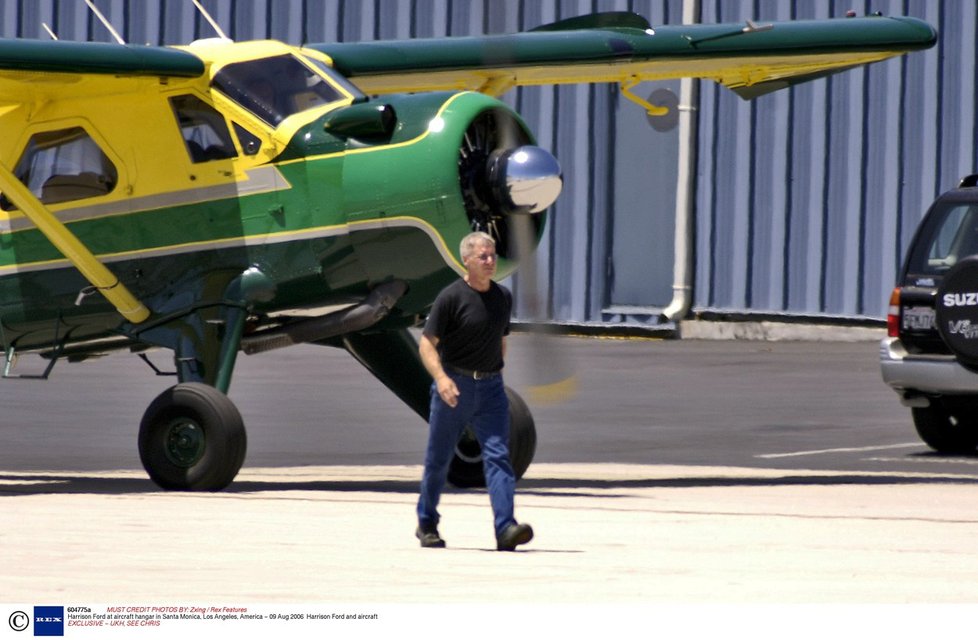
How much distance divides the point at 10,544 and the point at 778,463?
23.5 feet

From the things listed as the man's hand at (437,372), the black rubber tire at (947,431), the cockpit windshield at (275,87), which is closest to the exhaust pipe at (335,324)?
the cockpit windshield at (275,87)

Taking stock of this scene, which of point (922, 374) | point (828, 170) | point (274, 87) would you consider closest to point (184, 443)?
point (274, 87)

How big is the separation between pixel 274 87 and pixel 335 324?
5.28ft

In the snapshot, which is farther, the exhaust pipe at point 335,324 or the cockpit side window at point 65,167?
the cockpit side window at point 65,167

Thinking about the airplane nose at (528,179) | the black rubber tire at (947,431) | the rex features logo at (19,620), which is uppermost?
the airplane nose at (528,179)

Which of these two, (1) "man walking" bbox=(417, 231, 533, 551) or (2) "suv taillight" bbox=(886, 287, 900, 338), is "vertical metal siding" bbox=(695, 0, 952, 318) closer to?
(2) "suv taillight" bbox=(886, 287, 900, 338)

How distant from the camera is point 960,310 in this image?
14.8m

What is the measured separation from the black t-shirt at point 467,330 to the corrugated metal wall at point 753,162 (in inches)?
738

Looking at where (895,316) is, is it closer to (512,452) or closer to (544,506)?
(512,452)

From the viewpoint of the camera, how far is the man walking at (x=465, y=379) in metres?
10.3

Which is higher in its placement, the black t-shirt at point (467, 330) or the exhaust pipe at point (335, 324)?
the black t-shirt at point (467, 330)

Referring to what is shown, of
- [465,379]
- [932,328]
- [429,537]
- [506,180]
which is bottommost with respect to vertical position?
[429,537]

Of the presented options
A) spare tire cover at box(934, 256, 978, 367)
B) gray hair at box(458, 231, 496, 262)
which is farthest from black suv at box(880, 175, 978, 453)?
gray hair at box(458, 231, 496, 262)

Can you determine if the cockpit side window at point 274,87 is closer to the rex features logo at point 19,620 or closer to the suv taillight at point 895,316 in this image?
the suv taillight at point 895,316
